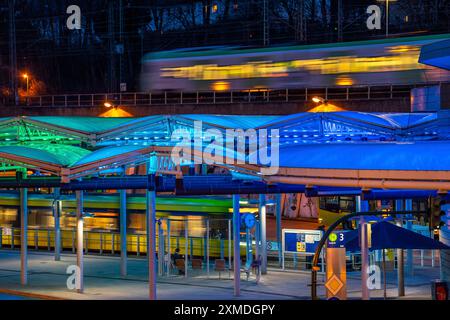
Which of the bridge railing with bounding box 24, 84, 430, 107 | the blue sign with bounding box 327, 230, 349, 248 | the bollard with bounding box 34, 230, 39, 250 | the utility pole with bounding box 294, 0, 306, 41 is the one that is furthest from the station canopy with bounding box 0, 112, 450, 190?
the utility pole with bounding box 294, 0, 306, 41

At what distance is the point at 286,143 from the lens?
1275 inches

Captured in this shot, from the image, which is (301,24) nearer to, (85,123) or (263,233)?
(85,123)

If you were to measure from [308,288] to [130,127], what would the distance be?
7.72 meters

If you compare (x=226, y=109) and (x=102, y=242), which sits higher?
(x=226, y=109)

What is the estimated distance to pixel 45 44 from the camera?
3327 inches

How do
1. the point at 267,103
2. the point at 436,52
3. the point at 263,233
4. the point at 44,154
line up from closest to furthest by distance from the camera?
the point at 436,52 < the point at 44,154 < the point at 263,233 < the point at 267,103

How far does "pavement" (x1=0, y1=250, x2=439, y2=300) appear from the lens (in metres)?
29.1

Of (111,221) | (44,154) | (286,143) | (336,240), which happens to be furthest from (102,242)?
(336,240)

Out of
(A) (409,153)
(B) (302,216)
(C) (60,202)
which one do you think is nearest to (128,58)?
(B) (302,216)

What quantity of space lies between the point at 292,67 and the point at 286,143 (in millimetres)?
18088

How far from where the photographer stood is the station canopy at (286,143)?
21.6 metres

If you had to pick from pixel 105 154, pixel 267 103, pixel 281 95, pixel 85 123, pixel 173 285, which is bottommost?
pixel 173 285

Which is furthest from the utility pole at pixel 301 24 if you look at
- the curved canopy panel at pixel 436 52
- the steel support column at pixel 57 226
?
the curved canopy panel at pixel 436 52

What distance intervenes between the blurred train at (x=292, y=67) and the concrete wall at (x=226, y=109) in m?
1.75
